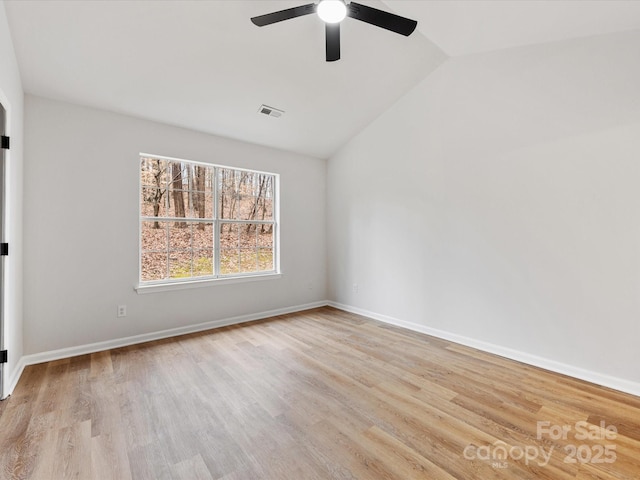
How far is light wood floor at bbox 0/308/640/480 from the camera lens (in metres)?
1.57

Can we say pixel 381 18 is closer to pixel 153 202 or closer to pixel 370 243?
pixel 370 243

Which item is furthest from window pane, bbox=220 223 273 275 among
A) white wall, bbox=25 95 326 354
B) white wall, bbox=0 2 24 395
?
white wall, bbox=0 2 24 395

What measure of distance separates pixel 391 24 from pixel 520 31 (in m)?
1.38

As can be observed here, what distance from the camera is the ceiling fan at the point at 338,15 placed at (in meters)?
1.99

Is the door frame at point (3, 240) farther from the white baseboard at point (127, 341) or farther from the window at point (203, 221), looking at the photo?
the window at point (203, 221)

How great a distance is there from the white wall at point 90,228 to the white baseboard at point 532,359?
2.58 m

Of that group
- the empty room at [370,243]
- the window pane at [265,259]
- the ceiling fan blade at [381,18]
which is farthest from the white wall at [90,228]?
the ceiling fan blade at [381,18]

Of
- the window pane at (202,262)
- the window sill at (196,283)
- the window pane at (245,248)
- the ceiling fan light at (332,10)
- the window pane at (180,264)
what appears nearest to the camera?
the ceiling fan light at (332,10)

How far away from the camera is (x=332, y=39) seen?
225 cm

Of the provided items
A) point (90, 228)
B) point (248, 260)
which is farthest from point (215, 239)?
point (90, 228)

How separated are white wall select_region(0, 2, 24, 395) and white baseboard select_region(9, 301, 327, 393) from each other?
12cm

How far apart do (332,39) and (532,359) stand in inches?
132

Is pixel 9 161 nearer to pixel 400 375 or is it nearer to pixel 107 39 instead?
pixel 107 39

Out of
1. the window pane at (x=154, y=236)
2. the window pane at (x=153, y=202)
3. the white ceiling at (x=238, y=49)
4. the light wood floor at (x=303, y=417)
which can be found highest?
the white ceiling at (x=238, y=49)
